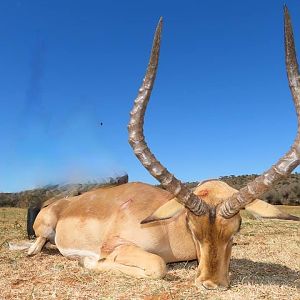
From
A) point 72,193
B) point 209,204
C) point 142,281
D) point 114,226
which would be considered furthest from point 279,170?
point 72,193

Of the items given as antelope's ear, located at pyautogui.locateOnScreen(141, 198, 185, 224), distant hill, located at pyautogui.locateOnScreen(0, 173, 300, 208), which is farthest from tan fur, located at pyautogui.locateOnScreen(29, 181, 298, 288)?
distant hill, located at pyautogui.locateOnScreen(0, 173, 300, 208)

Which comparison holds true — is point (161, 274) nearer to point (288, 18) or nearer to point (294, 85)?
point (294, 85)

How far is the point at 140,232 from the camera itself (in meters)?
7.36

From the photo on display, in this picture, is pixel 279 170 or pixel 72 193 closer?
pixel 279 170

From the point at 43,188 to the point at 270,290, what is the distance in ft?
39.2

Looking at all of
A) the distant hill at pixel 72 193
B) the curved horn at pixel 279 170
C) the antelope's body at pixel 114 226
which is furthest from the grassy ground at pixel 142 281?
the distant hill at pixel 72 193

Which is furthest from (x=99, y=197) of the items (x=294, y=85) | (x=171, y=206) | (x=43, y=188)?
(x=43, y=188)

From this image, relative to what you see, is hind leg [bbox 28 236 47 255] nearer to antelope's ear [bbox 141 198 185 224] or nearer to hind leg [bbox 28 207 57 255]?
hind leg [bbox 28 207 57 255]

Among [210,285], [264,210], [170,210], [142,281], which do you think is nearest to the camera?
[210,285]

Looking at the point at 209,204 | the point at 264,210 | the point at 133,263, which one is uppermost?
the point at 209,204

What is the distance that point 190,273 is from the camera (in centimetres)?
716

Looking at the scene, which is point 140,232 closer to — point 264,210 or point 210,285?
point 210,285

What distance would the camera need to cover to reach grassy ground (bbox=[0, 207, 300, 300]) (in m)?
5.98

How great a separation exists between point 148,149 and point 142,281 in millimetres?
1727
